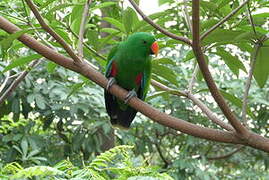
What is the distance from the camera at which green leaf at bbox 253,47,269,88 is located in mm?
1187

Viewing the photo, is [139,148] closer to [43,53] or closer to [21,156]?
[21,156]

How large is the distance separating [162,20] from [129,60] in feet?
1.59

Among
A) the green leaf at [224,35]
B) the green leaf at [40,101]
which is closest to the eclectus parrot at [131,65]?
the green leaf at [224,35]

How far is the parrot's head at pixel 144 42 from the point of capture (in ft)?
5.41

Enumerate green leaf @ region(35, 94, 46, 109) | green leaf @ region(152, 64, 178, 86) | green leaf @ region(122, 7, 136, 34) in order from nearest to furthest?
green leaf @ region(122, 7, 136, 34) → green leaf @ region(152, 64, 178, 86) → green leaf @ region(35, 94, 46, 109)

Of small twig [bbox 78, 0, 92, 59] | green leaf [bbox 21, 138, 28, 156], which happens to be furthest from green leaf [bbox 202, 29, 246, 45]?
green leaf [bbox 21, 138, 28, 156]

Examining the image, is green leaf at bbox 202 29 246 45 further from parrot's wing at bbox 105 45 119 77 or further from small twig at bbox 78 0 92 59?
parrot's wing at bbox 105 45 119 77

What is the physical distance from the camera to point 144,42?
5.61ft

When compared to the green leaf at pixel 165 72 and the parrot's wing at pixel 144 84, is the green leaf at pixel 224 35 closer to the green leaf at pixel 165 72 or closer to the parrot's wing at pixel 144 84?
the green leaf at pixel 165 72

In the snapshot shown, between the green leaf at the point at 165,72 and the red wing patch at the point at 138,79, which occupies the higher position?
the green leaf at the point at 165,72

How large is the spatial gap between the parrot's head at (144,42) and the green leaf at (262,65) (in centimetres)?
49

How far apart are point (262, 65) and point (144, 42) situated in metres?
0.61

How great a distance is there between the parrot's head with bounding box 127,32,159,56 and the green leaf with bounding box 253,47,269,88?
0.49 metres

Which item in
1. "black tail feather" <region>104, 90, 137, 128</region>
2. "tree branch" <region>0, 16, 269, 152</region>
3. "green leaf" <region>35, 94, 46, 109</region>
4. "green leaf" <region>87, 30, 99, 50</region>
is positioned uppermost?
"green leaf" <region>87, 30, 99, 50</region>
